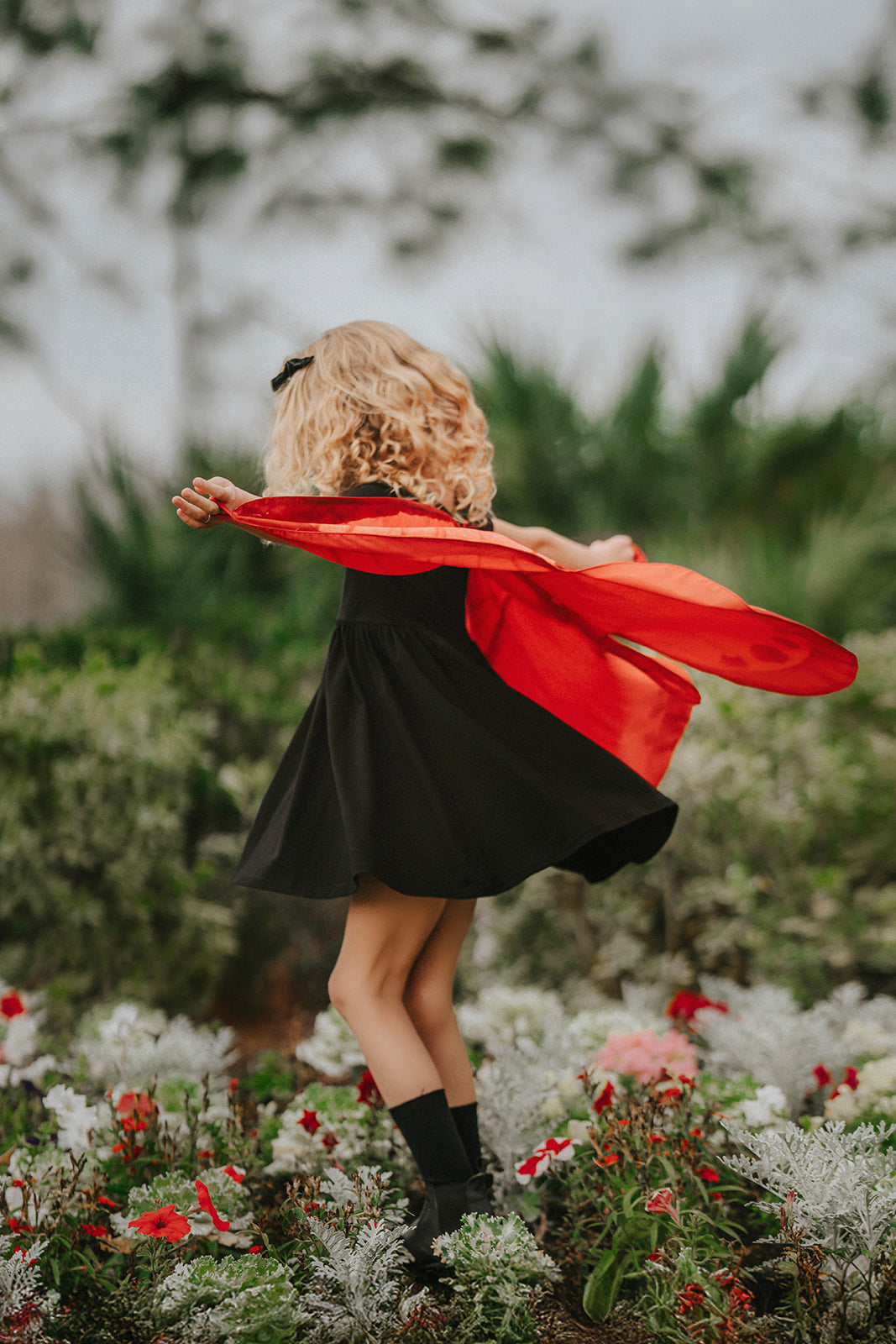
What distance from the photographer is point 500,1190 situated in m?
2.07

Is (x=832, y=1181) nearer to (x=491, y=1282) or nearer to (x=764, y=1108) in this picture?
(x=764, y=1108)

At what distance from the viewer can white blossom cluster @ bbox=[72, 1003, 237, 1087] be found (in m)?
2.55

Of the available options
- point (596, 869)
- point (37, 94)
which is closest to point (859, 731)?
point (596, 869)

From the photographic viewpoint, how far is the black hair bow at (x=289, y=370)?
205cm

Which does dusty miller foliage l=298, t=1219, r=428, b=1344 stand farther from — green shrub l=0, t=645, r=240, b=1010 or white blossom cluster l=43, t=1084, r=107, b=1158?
green shrub l=0, t=645, r=240, b=1010

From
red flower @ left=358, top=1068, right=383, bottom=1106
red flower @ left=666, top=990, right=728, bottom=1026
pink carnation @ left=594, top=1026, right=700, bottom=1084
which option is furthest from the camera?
red flower @ left=666, top=990, right=728, bottom=1026

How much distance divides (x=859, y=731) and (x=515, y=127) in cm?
435

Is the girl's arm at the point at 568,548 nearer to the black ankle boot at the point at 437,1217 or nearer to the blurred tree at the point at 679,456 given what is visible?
the black ankle boot at the point at 437,1217

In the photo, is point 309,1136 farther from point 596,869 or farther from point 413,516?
point 413,516

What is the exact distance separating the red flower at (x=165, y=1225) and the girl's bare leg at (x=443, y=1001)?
0.56 m

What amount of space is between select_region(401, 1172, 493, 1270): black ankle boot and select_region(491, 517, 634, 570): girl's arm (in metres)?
1.30

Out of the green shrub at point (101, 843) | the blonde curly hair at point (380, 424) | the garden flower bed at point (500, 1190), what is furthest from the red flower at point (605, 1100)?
the green shrub at point (101, 843)

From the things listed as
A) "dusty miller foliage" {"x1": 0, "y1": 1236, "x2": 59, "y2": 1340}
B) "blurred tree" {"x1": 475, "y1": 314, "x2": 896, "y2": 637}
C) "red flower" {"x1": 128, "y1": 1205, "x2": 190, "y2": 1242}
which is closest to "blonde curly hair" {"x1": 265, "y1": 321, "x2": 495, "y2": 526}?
"red flower" {"x1": 128, "y1": 1205, "x2": 190, "y2": 1242}

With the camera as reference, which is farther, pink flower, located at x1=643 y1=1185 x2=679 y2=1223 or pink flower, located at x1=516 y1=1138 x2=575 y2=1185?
pink flower, located at x1=516 y1=1138 x2=575 y2=1185
